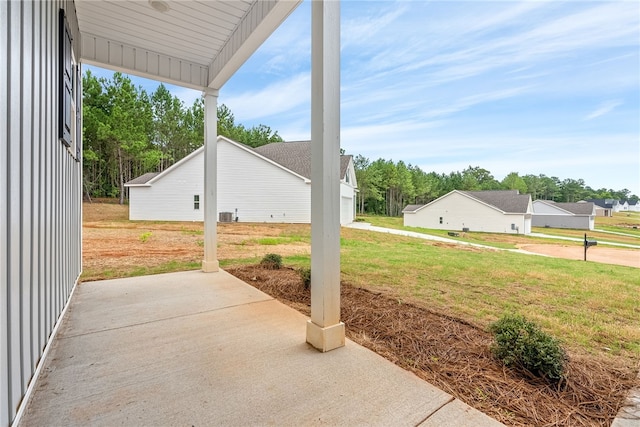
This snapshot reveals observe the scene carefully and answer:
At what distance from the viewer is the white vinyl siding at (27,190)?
3.85 feet

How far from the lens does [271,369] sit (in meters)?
1.85

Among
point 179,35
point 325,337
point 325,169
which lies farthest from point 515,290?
point 179,35

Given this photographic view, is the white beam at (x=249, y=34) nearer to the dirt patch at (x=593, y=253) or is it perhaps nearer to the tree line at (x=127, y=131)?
the dirt patch at (x=593, y=253)

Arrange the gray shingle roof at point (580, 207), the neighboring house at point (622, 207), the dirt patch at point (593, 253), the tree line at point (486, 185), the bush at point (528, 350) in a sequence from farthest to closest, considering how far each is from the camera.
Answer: the gray shingle roof at point (580, 207)
the tree line at point (486, 185)
the neighboring house at point (622, 207)
the dirt patch at point (593, 253)
the bush at point (528, 350)

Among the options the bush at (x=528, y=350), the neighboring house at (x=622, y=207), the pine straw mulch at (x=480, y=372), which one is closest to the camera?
the pine straw mulch at (x=480, y=372)

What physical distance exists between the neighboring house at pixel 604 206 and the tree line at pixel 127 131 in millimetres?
22870

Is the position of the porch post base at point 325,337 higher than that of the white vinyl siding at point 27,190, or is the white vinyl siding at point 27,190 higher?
the white vinyl siding at point 27,190

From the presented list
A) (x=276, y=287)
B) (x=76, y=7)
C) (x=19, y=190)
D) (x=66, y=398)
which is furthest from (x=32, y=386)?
(x=76, y=7)

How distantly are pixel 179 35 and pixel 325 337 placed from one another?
3.77m

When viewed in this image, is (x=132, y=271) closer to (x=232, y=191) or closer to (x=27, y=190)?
(x=27, y=190)

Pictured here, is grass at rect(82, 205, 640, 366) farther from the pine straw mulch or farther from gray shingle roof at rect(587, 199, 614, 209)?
gray shingle roof at rect(587, 199, 614, 209)

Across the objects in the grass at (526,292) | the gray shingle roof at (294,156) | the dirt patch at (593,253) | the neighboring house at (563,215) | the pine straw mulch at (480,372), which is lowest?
the dirt patch at (593,253)

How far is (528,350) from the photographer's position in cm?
186

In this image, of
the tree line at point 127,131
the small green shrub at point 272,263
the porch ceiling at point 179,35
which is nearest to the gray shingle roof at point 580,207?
the small green shrub at point 272,263
